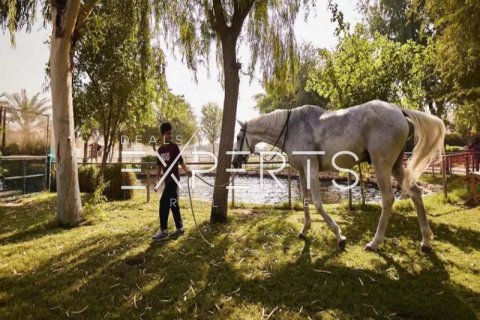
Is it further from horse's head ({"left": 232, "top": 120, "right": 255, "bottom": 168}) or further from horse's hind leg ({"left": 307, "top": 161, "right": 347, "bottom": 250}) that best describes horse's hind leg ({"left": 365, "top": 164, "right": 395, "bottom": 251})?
horse's head ({"left": 232, "top": 120, "right": 255, "bottom": 168})

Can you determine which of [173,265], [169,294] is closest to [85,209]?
[173,265]

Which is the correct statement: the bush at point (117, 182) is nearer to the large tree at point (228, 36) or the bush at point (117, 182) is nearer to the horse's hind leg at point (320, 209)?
the large tree at point (228, 36)

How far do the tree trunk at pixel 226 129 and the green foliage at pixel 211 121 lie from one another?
42552 millimetres

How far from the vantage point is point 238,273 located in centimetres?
367

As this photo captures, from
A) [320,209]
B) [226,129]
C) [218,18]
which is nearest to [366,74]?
[218,18]

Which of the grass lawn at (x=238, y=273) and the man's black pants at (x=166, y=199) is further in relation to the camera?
the man's black pants at (x=166, y=199)

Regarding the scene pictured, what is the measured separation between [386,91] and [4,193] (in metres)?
12.3

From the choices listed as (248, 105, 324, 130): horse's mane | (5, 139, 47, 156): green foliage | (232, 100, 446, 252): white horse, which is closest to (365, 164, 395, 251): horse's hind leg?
(232, 100, 446, 252): white horse

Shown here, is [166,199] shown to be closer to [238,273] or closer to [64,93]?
[238,273]

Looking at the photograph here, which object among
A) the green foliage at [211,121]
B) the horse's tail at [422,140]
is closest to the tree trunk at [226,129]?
the horse's tail at [422,140]

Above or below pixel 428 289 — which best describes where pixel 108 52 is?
above

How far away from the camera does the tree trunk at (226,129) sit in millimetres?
6254

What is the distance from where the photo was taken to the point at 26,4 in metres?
7.09

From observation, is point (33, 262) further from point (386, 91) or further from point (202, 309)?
point (386, 91)
